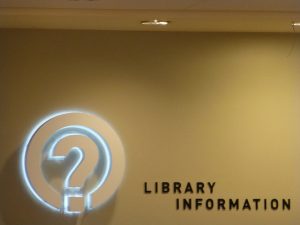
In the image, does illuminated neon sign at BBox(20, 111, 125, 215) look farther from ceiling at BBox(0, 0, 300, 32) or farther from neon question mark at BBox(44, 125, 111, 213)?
ceiling at BBox(0, 0, 300, 32)

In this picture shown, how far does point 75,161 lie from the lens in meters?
4.26

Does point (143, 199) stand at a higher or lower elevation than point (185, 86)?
lower

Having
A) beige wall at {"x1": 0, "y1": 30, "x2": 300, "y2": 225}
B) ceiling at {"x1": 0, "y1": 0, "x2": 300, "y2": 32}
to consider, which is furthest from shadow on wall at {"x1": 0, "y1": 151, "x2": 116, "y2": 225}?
ceiling at {"x1": 0, "y1": 0, "x2": 300, "y2": 32}

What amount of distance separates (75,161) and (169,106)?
88cm

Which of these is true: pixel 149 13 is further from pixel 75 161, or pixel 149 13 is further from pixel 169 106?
pixel 75 161

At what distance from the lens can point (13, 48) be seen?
439 centimetres

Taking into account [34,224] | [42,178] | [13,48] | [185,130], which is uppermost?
[13,48]

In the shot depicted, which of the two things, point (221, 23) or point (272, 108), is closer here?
point (221, 23)

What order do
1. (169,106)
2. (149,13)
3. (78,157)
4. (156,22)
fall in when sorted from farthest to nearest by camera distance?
(169,106)
(78,157)
(156,22)
(149,13)

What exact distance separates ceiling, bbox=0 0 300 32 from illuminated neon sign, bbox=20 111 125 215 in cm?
76

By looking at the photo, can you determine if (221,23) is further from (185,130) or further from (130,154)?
(130,154)

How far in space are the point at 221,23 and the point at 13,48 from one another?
1.67m

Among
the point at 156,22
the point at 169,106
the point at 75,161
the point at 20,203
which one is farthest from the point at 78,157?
the point at 156,22

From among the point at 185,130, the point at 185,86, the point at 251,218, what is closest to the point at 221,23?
the point at 185,86
